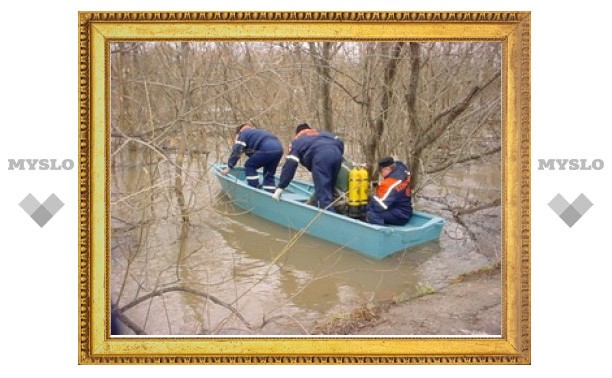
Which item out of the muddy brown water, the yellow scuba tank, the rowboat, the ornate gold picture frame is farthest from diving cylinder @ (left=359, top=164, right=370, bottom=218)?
the ornate gold picture frame

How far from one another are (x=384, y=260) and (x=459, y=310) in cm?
121

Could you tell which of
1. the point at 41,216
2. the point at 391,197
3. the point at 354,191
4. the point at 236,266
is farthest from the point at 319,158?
the point at 41,216

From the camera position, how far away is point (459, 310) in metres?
3.32

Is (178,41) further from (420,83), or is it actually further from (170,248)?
(420,83)

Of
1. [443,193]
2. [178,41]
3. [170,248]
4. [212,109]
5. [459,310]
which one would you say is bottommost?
[459,310]

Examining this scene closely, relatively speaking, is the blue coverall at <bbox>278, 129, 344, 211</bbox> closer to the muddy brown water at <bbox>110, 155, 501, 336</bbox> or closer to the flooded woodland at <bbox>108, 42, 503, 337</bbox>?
the flooded woodland at <bbox>108, 42, 503, 337</bbox>

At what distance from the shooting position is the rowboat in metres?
4.48

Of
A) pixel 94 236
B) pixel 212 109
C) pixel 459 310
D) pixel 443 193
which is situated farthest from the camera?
pixel 443 193

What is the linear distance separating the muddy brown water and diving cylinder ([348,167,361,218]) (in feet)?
1.67

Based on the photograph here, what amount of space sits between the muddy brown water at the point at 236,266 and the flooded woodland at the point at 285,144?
0.01 m

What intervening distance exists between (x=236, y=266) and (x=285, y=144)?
1.52 m

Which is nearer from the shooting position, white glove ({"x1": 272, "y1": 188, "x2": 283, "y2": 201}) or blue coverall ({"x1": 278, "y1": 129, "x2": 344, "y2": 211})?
blue coverall ({"x1": 278, "y1": 129, "x2": 344, "y2": 211})

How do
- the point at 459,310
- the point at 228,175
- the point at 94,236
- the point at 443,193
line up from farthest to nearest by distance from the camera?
the point at 443,193 → the point at 228,175 → the point at 459,310 → the point at 94,236
